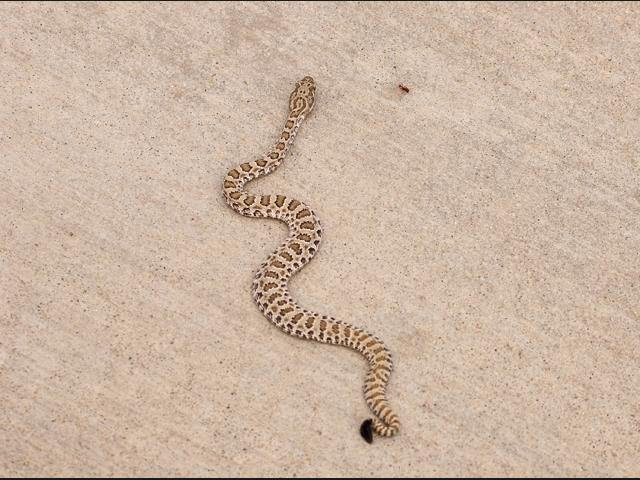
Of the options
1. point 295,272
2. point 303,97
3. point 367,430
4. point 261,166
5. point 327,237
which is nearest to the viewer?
point 367,430

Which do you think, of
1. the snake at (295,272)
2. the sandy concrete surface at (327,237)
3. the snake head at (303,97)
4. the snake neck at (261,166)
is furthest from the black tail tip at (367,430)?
the snake head at (303,97)

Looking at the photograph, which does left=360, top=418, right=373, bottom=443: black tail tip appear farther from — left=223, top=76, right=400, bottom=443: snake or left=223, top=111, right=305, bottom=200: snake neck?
left=223, top=111, right=305, bottom=200: snake neck

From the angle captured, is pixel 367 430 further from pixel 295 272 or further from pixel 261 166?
pixel 261 166

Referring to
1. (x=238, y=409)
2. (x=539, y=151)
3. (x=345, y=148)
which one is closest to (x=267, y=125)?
(x=345, y=148)

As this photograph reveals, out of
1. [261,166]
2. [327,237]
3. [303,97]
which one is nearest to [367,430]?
[327,237]

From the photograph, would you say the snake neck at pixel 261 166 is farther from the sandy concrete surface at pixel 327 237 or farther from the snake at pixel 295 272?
the sandy concrete surface at pixel 327 237

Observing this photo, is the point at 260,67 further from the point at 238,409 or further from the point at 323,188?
the point at 238,409

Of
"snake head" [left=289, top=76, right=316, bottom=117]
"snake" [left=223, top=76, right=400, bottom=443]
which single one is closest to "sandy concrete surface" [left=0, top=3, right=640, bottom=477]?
"snake" [left=223, top=76, right=400, bottom=443]
